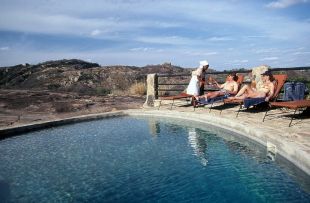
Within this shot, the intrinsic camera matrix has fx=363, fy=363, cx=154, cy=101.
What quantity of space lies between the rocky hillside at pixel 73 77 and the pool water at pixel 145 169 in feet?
41.5

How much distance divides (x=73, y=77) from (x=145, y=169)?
20.2 metres

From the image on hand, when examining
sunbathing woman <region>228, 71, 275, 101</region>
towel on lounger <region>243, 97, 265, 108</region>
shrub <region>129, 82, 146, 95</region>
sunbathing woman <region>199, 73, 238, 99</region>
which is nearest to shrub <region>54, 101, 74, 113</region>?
shrub <region>129, 82, 146, 95</region>

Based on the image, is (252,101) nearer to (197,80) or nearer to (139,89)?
(197,80)

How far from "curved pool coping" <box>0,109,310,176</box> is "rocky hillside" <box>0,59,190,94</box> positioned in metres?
9.67

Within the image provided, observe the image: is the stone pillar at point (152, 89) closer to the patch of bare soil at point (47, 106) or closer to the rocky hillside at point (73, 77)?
the patch of bare soil at point (47, 106)

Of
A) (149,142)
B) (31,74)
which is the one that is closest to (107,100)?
(149,142)

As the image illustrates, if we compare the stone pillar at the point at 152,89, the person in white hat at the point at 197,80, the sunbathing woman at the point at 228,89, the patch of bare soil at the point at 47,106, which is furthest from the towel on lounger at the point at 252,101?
the patch of bare soil at the point at 47,106

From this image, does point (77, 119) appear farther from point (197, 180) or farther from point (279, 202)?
point (279, 202)

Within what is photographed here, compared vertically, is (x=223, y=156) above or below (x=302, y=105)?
below

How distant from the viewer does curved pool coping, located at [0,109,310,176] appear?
18.0 ft

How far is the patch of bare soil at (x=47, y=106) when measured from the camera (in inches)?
465

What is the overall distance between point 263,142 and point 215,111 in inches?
151

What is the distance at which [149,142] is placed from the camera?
27.2ft

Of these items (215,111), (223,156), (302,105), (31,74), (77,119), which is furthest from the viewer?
(31,74)
